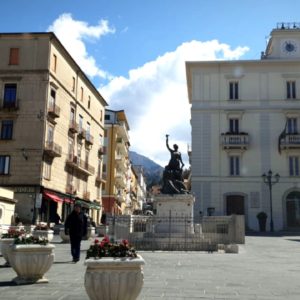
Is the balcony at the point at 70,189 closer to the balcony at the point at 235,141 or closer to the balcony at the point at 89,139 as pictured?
the balcony at the point at 89,139

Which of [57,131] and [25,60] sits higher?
[25,60]

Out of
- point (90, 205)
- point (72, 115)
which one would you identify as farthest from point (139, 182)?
point (72, 115)

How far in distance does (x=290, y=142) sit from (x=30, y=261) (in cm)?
3660

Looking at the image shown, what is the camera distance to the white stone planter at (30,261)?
842 cm

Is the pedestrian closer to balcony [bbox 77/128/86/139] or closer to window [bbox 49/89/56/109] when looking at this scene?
window [bbox 49/89/56/109]

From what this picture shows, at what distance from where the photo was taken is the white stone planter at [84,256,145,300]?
5977 millimetres

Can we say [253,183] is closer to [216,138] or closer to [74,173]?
[216,138]

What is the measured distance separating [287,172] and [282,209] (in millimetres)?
3444

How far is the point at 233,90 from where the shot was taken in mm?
44344

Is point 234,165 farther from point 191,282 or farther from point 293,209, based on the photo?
point 191,282

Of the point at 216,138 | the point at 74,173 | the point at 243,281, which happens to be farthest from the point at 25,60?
the point at 243,281

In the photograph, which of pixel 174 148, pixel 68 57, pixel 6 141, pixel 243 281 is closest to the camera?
pixel 243 281

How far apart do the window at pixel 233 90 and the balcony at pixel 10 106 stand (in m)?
19.9

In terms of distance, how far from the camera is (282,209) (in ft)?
135
